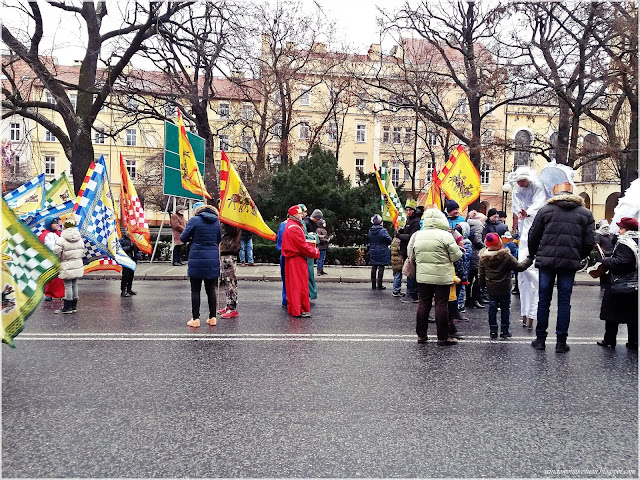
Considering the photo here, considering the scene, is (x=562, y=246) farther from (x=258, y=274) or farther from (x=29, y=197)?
(x=258, y=274)

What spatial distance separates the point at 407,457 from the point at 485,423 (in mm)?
899

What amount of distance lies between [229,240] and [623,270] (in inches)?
206

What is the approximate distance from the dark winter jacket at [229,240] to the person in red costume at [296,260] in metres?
0.72

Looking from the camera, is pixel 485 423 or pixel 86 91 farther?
pixel 86 91

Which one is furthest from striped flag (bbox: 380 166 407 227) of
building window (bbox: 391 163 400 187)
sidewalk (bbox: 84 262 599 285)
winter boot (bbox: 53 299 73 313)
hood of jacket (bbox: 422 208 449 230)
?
building window (bbox: 391 163 400 187)

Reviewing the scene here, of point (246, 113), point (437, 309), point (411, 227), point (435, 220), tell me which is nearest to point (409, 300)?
point (411, 227)

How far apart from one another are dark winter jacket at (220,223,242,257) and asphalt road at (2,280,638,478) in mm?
1372

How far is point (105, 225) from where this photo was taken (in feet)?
34.7

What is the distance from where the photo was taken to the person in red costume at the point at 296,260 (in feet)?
29.8

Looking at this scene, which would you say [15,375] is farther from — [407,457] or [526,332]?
[526,332]

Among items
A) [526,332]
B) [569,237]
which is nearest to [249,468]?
[569,237]

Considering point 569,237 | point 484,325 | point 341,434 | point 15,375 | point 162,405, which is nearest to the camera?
point 341,434

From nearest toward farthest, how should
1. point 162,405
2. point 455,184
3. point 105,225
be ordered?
point 162,405 → point 105,225 → point 455,184

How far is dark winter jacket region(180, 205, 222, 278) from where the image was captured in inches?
317
